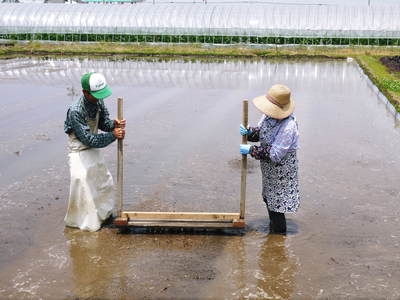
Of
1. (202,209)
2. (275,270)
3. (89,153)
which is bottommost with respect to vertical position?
(275,270)

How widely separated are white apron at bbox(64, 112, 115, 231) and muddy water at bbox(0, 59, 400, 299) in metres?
0.14

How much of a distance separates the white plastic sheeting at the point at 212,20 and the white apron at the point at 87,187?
28.0m

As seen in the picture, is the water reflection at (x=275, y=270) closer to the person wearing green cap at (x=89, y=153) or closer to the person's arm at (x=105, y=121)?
the person wearing green cap at (x=89, y=153)

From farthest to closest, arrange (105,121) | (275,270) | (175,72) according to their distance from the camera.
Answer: (175,72) < (105,121) < (275,270)

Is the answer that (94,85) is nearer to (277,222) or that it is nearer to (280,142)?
(280,142)

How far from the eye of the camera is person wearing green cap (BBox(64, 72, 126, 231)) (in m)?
4.91

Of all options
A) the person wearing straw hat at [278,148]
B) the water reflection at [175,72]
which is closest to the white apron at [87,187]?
the person wearing straw hat at [278,148]

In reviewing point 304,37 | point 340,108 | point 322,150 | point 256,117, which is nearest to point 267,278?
point 322,150

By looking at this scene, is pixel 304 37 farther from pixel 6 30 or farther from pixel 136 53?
pixel 6 30

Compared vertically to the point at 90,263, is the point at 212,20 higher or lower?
higher

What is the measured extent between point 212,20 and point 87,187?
2940cm

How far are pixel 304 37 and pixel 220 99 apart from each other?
19.5m

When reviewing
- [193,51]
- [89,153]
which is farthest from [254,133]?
[193,51]

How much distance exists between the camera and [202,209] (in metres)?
5.88
